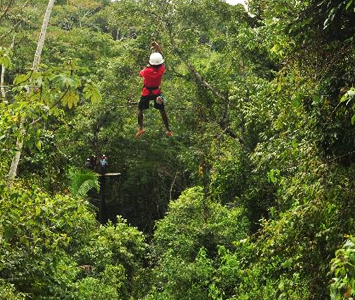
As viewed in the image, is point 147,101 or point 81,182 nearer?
point 147,101

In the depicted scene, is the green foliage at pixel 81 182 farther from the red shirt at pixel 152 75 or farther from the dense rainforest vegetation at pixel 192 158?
the red shirt at pixel 152 75

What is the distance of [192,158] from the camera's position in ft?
36.3

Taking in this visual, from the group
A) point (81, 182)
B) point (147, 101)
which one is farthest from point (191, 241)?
point (147, 101)

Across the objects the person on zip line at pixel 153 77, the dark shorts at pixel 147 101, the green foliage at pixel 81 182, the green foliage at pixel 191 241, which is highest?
the person on zip line at pixel 153 77

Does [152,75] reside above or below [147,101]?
above

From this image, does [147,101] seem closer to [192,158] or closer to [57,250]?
[57,250]

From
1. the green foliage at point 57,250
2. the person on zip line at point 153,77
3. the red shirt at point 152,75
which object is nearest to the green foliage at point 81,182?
the green foliage at point 57,250

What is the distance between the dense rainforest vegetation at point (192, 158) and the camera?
13.2 feet

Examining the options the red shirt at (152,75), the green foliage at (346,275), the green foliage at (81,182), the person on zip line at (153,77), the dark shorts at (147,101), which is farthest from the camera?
the green foliage at (81,182)

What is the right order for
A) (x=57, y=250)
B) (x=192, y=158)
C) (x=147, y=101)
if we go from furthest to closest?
(x=192, y=158)
(x=147, y=101)
(x=57, y=250)

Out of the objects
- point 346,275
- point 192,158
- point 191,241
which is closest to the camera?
point 346,275

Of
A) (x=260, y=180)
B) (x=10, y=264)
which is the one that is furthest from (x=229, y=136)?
(x=10, y=264)

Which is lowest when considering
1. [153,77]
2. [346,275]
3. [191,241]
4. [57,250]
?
[191,241]

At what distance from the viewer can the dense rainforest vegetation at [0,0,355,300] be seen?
13.2 ft
